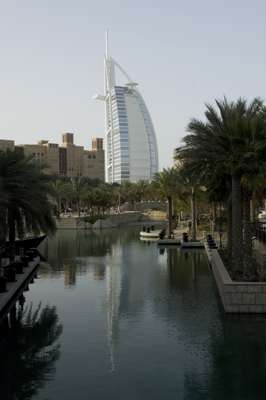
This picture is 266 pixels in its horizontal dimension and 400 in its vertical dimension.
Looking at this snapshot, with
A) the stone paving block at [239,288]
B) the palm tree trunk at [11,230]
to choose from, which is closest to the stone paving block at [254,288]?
the stone paving block at [239,288]

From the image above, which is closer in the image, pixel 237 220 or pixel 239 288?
pixel 239 288

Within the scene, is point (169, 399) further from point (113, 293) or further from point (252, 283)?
point (113, 293)

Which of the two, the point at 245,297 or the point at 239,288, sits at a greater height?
the point at 239,288

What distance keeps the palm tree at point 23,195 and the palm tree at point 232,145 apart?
8094 millimetres

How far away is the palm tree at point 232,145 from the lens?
830 inches

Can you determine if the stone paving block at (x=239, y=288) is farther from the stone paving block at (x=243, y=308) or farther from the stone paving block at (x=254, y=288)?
the stone paving block at (x=243, y=308)

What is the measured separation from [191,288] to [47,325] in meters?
8.86

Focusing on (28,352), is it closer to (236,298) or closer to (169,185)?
(236,298)

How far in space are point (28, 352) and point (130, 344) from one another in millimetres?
2910

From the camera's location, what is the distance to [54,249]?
47906 mm

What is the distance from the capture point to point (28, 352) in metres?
15.4

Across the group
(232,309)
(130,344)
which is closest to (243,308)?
(232,309)

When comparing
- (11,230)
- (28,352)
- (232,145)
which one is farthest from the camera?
(11,230)

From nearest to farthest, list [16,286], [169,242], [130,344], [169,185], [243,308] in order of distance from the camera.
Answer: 1. [130,344]
2. [243,308]
3. [16,286]
4. [169,242]
5. [169,185]
